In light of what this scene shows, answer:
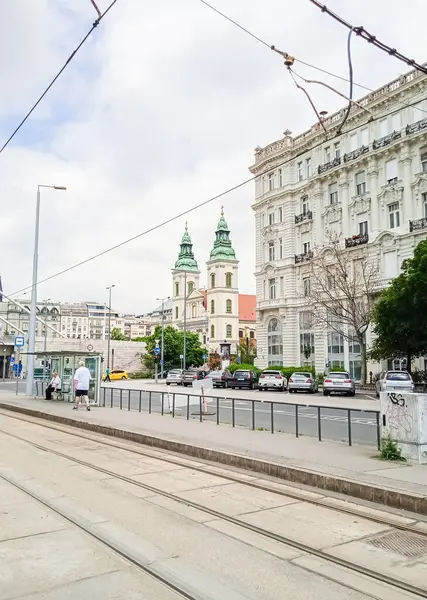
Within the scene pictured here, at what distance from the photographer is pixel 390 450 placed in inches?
389

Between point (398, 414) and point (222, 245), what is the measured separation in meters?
96.7

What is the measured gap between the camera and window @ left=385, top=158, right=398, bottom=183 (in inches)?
1848

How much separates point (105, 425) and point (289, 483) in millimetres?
7842

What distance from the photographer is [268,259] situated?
200 feet

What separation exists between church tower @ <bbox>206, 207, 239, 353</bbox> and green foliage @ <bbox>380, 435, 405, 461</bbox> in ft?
304

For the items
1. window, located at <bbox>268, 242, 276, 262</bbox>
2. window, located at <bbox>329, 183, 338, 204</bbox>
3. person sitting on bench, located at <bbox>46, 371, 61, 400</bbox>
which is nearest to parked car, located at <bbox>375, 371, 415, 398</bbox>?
person sitting on bench, located at <bbox>46, 371, 61, 400</bbox>

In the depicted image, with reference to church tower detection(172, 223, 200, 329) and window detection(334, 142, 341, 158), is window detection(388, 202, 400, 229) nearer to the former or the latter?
window detection(334, 142, 341, 158)

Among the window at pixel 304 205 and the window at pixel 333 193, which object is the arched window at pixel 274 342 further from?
the window at pixel 333 193

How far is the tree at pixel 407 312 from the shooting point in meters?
32.9

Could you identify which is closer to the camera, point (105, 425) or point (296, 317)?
point (105, 425)

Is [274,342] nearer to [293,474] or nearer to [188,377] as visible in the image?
[188,377]

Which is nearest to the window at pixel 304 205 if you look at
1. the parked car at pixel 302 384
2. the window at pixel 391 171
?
the window at pixel 391 171

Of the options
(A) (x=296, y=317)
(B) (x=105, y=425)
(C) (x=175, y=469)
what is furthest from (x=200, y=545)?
(A) (x=296, y=317)

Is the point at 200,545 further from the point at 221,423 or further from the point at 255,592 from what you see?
the point at 221,423
